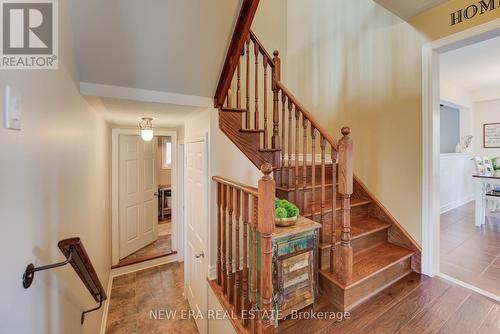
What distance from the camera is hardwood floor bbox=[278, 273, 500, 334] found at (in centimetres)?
151

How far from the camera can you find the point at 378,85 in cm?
258

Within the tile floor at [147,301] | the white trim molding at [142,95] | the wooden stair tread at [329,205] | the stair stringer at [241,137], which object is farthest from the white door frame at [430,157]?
the tile floor at [147,301]

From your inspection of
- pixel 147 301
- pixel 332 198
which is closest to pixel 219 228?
pixel 332 198

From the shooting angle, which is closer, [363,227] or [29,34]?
[29,34]

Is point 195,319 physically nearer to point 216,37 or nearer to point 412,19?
point 216,37

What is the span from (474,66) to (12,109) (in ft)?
19.3

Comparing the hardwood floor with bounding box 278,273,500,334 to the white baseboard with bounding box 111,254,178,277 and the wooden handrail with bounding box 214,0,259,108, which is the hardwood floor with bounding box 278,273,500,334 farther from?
the white baseboard with bounding box 111,254,178,277

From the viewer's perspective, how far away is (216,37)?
5.38 feet

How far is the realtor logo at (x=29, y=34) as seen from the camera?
2.46 feet

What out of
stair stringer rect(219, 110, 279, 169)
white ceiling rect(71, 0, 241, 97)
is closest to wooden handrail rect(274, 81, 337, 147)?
stair stringer rect(219, 110, 279, 169)

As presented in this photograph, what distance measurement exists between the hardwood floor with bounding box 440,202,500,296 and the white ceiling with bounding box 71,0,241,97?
3034 millimetres

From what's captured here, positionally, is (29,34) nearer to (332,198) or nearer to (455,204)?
(332,198)

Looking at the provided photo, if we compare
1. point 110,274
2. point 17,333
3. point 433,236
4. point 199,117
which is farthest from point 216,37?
point 110,274

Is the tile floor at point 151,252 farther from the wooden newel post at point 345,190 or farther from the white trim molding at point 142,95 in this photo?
the wooden newel post at point 345,190
